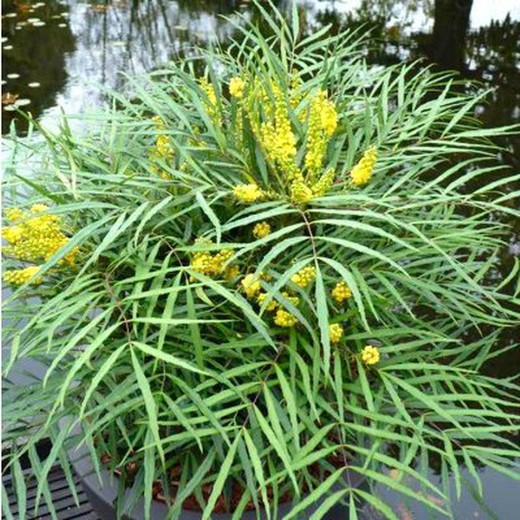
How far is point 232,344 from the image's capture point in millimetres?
861

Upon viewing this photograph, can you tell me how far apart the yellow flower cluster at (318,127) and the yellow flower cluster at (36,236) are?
31 cm

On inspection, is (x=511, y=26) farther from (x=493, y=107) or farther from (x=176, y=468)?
(x=176, y=468)

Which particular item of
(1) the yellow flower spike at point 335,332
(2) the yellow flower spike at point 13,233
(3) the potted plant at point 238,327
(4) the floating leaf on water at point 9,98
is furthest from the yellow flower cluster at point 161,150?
(4) the floating leaf on water at point 9,98

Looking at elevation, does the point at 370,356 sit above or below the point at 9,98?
above

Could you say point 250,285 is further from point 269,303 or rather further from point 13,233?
point 13,233


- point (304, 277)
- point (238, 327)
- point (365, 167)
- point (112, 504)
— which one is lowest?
point (112, 504)

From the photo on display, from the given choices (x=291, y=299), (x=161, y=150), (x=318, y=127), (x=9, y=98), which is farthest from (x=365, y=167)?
(x=9, y=98)

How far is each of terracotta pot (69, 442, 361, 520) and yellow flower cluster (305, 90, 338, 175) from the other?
40cm

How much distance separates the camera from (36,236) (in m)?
0.90

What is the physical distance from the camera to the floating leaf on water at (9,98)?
308cm

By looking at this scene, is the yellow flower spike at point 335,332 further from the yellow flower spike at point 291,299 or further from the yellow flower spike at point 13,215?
the yellow flower spike at point 13,215

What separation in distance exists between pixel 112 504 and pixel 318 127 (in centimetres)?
53

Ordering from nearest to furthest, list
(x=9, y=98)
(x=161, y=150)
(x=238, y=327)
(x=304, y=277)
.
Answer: (x=304, y=277) < (x=238, y=327) < (x=161, y=150) < (x=9, y=98)

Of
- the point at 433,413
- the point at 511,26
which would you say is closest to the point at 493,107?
the point at 511,26
